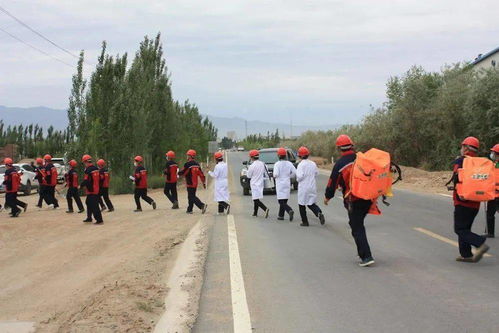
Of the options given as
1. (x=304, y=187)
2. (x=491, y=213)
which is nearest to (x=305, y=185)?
(x=304, y=187)

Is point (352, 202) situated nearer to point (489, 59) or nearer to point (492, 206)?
point (492, 206)

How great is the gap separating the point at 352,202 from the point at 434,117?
1072 inches

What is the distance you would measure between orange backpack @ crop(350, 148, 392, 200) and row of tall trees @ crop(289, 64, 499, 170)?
2115 centimetres

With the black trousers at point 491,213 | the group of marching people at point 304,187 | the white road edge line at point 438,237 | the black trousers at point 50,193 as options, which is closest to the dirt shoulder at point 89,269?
the group of marching people at point 304,187

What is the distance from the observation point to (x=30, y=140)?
200ft

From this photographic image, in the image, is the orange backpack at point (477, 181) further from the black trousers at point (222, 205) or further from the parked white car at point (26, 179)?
the parked white car at point (26, 179)

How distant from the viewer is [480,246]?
26.7ft

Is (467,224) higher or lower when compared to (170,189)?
higher

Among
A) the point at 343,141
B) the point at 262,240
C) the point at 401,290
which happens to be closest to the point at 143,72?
the point at 262,240

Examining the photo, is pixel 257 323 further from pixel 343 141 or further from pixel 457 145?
pixel 457 145

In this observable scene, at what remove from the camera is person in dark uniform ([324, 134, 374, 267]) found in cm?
815

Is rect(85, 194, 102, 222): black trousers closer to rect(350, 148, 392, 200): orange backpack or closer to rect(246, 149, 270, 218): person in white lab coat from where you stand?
rect(246, 149, 270, 218): person in white lab coat

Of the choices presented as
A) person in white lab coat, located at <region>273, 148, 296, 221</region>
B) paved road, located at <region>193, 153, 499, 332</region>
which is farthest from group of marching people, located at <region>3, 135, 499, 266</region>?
paved road, located at <region>193, 153, 499, 332</region>

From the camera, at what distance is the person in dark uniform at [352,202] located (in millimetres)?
8148
